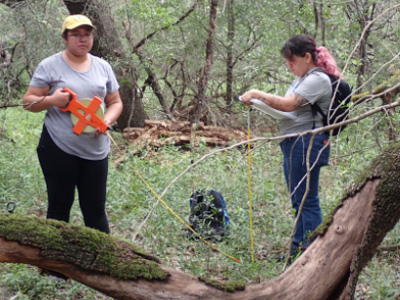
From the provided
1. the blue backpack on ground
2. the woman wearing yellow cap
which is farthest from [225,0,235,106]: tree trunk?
the woman wearing yellow cap

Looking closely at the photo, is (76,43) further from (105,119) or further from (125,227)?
(125,227)

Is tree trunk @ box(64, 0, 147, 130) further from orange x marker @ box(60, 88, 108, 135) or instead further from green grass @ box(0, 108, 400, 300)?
orange x marker @ box(60, 88, 108, 135)

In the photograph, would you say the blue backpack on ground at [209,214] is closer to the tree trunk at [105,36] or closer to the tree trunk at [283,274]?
the tree trunk at [283,274]

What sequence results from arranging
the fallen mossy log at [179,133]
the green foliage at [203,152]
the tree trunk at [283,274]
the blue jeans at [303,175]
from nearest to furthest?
1. the tree trunk at [283,274]
2. the blue jeans at [303,175]
3. the green foliage at [203,152]
4. the fallen mossy log at [179,133]

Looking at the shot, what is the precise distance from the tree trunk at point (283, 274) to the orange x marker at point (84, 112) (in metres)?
0.78

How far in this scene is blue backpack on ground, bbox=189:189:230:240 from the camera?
4086 mm

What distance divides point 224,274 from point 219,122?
140 inches

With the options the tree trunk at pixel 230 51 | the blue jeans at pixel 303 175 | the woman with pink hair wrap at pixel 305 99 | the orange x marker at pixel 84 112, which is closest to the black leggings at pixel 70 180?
the orange x marker at pixel 84 112

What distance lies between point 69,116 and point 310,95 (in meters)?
1.63

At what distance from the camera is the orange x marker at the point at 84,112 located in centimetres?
332

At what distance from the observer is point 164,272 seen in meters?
2.77

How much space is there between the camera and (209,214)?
4453mm

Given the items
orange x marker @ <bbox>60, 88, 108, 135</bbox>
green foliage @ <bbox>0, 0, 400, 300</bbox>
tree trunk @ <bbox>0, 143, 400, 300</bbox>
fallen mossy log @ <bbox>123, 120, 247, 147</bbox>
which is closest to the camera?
tree trunk @ <bbox>0, 143, 400, 300</bbox>

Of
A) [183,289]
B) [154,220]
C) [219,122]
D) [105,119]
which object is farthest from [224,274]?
[219,122]
